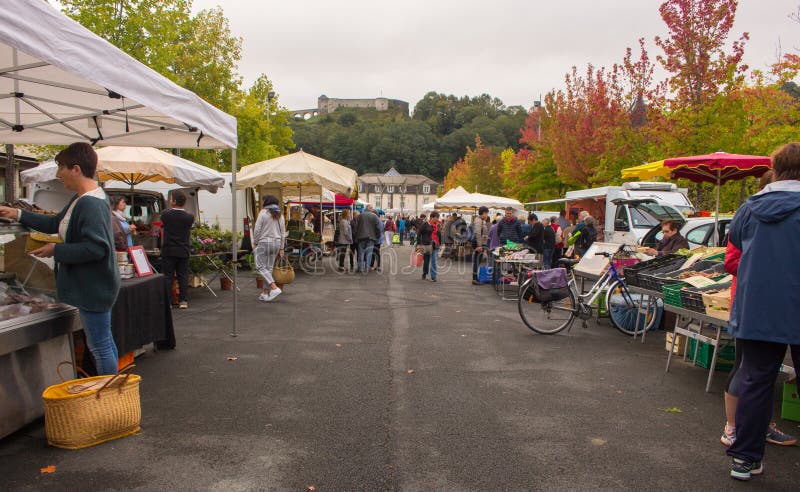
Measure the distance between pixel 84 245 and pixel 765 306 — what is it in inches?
175

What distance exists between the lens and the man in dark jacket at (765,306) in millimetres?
3459

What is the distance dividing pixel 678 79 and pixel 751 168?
1065 centimetres

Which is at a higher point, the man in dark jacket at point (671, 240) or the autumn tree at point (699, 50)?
the autumn tree at point (699, 50)

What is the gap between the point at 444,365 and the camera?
6316mm

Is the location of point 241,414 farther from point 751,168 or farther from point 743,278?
point 751,168

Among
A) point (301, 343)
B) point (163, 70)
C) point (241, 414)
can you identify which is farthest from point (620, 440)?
point (163, 70)

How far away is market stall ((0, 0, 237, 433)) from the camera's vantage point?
3.60 m

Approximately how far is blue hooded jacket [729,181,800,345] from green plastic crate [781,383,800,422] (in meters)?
1.63

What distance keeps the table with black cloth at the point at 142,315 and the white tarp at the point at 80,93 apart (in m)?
1.74

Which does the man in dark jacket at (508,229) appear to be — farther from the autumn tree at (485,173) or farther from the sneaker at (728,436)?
the autumn tree at (485,173)

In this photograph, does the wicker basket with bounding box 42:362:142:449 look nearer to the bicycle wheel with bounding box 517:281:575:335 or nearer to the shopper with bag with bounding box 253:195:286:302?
the bicycle wheel with bounding box 517:281:575:335

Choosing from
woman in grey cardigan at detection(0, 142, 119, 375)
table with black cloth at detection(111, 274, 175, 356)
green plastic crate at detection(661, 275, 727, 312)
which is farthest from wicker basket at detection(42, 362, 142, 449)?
green plastic crate at detection(661, 275, 727, 312)

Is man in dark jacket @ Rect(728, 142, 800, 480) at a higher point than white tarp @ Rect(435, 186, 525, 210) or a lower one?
lower

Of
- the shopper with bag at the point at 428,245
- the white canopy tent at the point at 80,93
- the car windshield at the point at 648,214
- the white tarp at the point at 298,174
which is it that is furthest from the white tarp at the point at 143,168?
the car windshield at the point at 648,214
